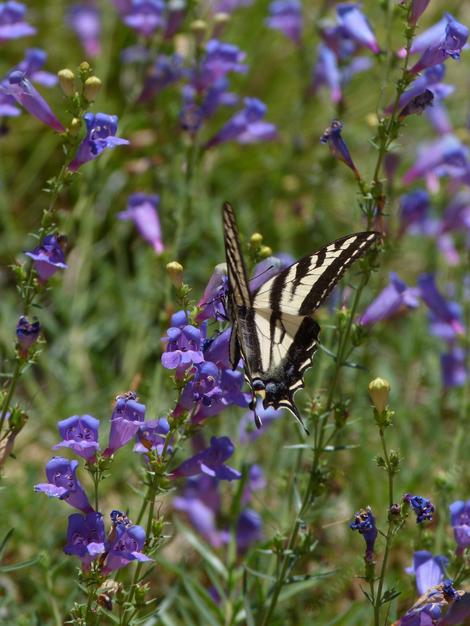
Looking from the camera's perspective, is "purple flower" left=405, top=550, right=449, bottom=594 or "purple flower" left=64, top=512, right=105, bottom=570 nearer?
"purple flower" left=64, top=512, right=105, bottom=570

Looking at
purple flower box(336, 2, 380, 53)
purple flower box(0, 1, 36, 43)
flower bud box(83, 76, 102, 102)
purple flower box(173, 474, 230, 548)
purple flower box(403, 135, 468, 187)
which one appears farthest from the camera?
purple flower box(403, 135, 468, 187)

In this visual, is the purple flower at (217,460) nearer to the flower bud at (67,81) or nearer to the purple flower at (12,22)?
the flower bud at (67,81)

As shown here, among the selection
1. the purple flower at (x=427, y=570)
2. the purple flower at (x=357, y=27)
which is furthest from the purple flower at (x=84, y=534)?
the purple flower at (x=357, y=27)

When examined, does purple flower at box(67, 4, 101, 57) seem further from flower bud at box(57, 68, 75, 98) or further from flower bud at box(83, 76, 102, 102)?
flower bud at box(83, 76, 102, 102)

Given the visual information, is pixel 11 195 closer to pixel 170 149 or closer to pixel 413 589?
pixel 170 149

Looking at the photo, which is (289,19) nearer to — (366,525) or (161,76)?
(161,76)

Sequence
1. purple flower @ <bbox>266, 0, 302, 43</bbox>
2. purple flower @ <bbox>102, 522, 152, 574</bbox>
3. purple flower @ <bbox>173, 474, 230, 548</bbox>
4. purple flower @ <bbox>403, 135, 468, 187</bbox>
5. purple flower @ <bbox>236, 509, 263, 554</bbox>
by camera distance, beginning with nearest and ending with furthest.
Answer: purple flower @ <bbox>102, 522, 152, 574</bbox>, purple flower @ <bbox>236, 509, 263, 554</bbox>, purple flower @ <bbox>173, 474, 230, 548</bbox>, purple flower @ <bbox>403, 135, 468, 187</bbox>, purple flower @ <bbox>266, 0, 302, 43</bbox>

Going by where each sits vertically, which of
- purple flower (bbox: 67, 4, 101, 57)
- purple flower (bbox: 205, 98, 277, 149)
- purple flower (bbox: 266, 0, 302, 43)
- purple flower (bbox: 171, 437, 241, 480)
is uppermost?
purple flower (bbox: 67, 4, 101, 57)

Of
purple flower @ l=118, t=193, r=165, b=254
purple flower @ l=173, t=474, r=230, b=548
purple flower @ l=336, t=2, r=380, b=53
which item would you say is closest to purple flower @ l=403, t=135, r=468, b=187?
purple flower @ l=336, t=2, r=380, b=53
